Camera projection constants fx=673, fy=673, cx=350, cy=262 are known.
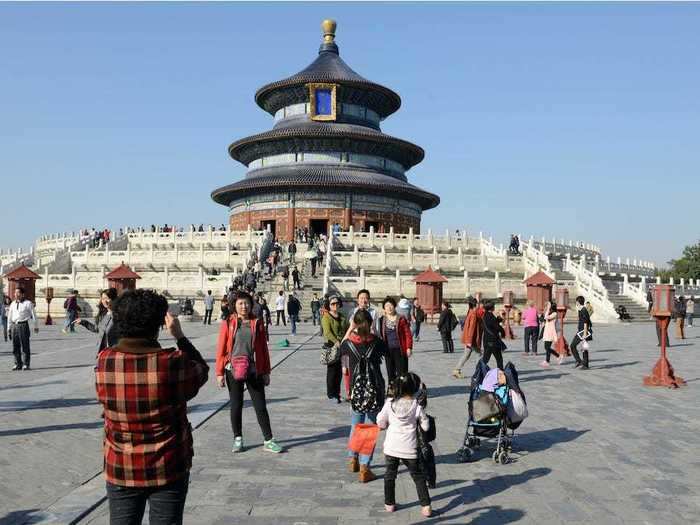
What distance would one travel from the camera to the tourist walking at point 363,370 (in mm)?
6348

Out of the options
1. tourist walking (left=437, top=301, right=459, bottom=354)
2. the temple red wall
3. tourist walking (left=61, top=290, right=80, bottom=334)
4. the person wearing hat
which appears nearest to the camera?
the person wearing hat

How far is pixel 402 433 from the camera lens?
5312 mm

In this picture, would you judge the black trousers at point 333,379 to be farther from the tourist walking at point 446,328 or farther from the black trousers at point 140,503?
the tourist walking at point 446,328

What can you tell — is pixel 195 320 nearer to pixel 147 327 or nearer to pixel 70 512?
pixel 70 512

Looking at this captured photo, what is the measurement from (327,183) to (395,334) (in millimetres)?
40223

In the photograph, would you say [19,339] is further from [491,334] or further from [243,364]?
[491,334]

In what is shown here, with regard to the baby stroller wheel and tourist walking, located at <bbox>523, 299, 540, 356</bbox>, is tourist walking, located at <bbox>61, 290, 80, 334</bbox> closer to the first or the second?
tourist walking, located at <bbox>523, 299, 540, 356</bbox>

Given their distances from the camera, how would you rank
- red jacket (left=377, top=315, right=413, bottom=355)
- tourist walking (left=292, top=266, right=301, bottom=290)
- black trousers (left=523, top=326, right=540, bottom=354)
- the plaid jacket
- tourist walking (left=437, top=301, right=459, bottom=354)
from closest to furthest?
the plaid jacket, red jacket (left=377, top=315, right=413, bottom=355), black trousers (left=523, top=326, right=540, bottom=354), tourist walking (left=437, top=301, right=459, bottom=354), tourist walking (left=292, top=266, right=301, bottom=290)

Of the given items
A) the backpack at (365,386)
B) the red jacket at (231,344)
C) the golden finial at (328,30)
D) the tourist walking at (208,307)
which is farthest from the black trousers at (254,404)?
the golden finial at (328,30)

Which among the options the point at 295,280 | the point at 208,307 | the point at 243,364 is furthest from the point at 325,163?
the point at 243,364

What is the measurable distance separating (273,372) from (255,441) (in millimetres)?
5902

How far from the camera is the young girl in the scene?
16.7 ft

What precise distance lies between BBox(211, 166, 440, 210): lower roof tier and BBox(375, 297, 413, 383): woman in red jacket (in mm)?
39981

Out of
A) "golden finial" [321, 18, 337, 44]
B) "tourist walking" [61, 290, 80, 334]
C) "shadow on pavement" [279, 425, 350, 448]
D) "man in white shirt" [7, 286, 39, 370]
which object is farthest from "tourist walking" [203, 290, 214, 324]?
"golden finial" [321, 18, 337, 44]
